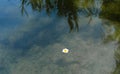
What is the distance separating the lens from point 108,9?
121 inches

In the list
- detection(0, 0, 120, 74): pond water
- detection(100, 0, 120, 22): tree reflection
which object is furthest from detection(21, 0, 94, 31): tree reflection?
detection(100, 0, 120, 22): tree reflection

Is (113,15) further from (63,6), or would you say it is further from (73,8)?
(63,6)

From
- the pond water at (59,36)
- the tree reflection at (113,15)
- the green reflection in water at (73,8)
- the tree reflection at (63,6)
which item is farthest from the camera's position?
the tree reflection at (63,6)

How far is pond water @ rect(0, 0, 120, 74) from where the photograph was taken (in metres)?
2.41

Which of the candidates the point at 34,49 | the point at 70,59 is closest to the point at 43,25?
the point at 34,49

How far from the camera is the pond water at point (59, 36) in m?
2.41

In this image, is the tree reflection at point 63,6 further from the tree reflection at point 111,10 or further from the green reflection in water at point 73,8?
the tree reflection at point 111,10

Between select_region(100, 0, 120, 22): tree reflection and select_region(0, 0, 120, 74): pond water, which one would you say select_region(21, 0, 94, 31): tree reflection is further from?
select_region(100, 0, 120, 22): tree reflection

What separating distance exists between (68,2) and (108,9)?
447mm

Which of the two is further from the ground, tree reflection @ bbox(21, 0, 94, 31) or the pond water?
tree reflection @ bbox(21, 0, 94, 31)

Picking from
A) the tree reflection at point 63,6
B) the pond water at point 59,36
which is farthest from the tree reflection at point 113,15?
the tree reflection at point 63,6

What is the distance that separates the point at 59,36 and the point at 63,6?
0.55 metres

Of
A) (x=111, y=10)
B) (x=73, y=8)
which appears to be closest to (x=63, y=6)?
(x=73, y=8)

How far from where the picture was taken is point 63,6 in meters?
3.22
